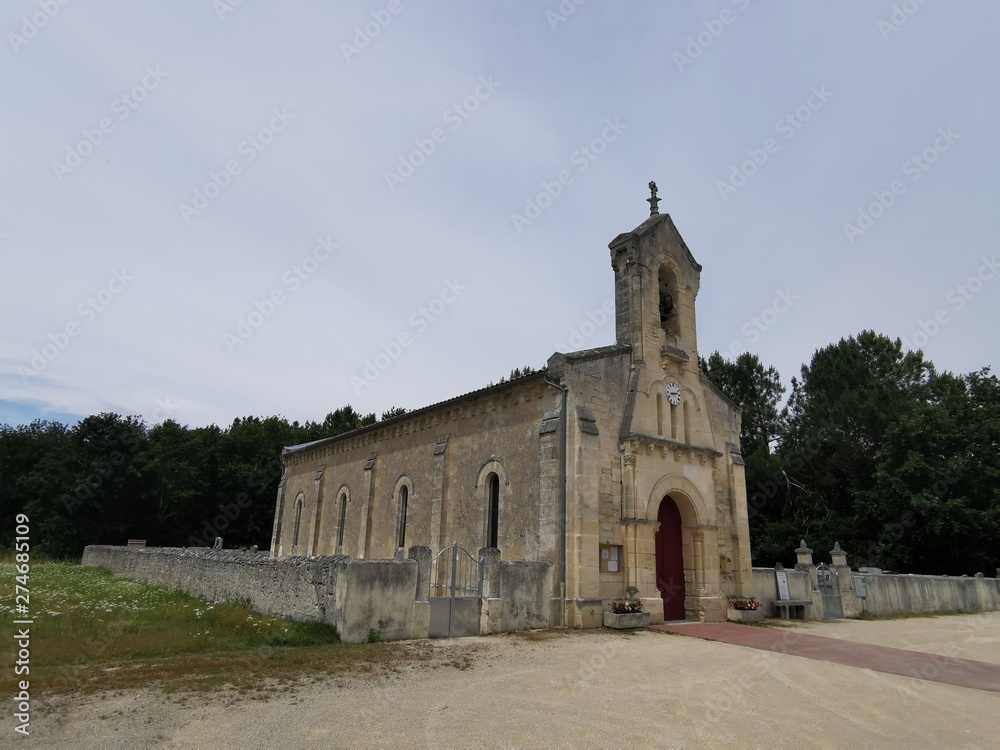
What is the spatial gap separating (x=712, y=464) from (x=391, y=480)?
11311 mm

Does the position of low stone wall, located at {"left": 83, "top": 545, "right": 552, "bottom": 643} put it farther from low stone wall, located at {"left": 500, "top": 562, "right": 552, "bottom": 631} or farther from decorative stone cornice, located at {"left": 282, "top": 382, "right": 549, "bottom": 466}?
decorative stone cornice, located at {"left": 282, "top": 382, "right": 549, "bottom": 466}

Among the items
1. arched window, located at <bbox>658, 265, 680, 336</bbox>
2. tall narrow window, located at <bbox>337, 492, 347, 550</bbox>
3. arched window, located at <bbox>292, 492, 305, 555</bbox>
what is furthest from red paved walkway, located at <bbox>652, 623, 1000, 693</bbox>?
arched window, located at <bbox>292, 492, 305, 555</bbox>

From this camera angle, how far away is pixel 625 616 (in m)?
13.9

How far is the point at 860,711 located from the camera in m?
7.57

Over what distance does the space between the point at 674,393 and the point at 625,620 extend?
6.59 meters

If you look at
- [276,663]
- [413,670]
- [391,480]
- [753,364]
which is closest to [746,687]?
[413,670]

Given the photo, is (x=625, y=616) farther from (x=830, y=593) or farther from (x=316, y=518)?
(x=316, y=518)

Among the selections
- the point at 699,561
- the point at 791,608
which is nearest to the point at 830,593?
the point at 791,608

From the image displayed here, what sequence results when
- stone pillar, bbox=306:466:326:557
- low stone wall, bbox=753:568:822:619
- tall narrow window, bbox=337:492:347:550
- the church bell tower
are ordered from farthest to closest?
stone pillar, bbox=306:466:326:557 → tall narrow window, bbox=337:492:347:550 → low stone wall, bbox=753:568:822:619 → the church bell tower

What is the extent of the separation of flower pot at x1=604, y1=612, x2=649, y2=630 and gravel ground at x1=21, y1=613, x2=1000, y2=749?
132 inches

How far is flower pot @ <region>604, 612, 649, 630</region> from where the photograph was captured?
1379 centimetres

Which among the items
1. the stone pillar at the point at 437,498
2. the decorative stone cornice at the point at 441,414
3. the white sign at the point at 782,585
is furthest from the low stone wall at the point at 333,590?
the white sign at the point at 782,585

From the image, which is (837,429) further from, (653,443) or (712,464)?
(653,443)

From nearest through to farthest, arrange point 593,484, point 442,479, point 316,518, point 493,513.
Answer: point 593,484
point 493,513
point 442,479
point 316,518
